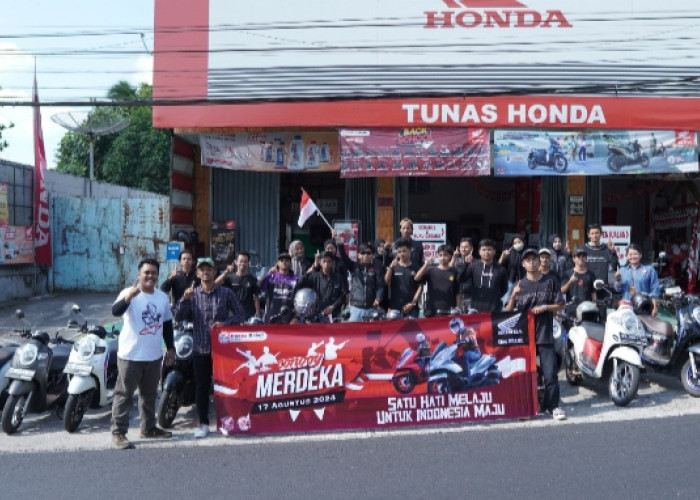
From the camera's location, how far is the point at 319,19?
14.0 metres

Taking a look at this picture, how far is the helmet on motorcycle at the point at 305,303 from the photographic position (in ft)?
25.3

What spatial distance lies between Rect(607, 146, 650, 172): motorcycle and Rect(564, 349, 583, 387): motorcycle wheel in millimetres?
6279

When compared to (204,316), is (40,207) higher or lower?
higher

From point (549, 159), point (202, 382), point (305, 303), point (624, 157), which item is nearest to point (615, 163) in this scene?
point (624, 157)

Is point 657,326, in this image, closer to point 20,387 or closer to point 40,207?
point 20,387

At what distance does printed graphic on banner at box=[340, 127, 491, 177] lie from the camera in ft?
43.9

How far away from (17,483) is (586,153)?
37.8ft

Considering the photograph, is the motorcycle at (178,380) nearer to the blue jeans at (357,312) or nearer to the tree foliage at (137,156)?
the blue jeans at (357,312)

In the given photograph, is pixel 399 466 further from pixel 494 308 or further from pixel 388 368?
pixel 494 308

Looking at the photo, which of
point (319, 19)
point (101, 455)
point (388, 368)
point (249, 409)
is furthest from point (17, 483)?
point (319, 19)

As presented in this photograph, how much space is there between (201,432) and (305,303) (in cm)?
185

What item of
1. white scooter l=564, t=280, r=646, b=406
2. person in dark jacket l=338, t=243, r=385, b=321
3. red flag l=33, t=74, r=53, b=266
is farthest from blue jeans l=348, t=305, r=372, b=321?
red flag l=33, t=74, r=53, b=266

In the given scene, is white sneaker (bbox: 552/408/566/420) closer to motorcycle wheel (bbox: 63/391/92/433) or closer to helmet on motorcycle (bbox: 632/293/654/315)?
helmet on motorcycle (bbox: 632/293/654/315)

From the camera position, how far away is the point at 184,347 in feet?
23.3
